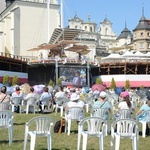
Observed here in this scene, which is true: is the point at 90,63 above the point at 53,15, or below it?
below

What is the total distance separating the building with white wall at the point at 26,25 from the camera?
62344 mm

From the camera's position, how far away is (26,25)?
208 ft

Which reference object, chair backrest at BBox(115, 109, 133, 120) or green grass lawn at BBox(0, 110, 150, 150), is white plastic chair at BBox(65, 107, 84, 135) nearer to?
green grass lawn at BBox(0, 110, 150, 150)

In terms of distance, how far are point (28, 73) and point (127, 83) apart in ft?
51.7

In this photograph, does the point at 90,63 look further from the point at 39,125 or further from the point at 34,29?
the point at 39,125

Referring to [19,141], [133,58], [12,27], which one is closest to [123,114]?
[19,141]

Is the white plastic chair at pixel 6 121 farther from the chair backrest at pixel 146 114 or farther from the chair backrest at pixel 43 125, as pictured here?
the chair backrest at pixel 146 114

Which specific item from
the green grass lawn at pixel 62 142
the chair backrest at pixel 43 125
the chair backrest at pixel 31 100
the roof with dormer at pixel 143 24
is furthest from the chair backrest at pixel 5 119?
the roof with dormer at pixel 143 24

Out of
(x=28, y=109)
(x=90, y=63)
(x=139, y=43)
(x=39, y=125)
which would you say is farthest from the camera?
(x=139, y=43)

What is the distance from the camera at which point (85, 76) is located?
49.8 m

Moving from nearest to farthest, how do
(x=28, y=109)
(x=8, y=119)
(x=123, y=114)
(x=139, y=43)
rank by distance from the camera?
1. (x=8, y=119)
2. (x=123, y=114)
3. (x=28, y=109)
4. (x=139, y=43)

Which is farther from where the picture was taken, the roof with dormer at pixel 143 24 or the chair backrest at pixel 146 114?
the roof with dormer at pixel 143 24

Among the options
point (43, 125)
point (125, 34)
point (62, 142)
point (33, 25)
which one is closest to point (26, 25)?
point (33, 25)

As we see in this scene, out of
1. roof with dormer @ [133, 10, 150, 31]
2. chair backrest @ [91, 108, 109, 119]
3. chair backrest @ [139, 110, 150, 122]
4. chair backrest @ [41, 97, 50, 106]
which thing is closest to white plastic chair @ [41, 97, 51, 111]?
chair backrest @ [41, 97, 50, 106]
